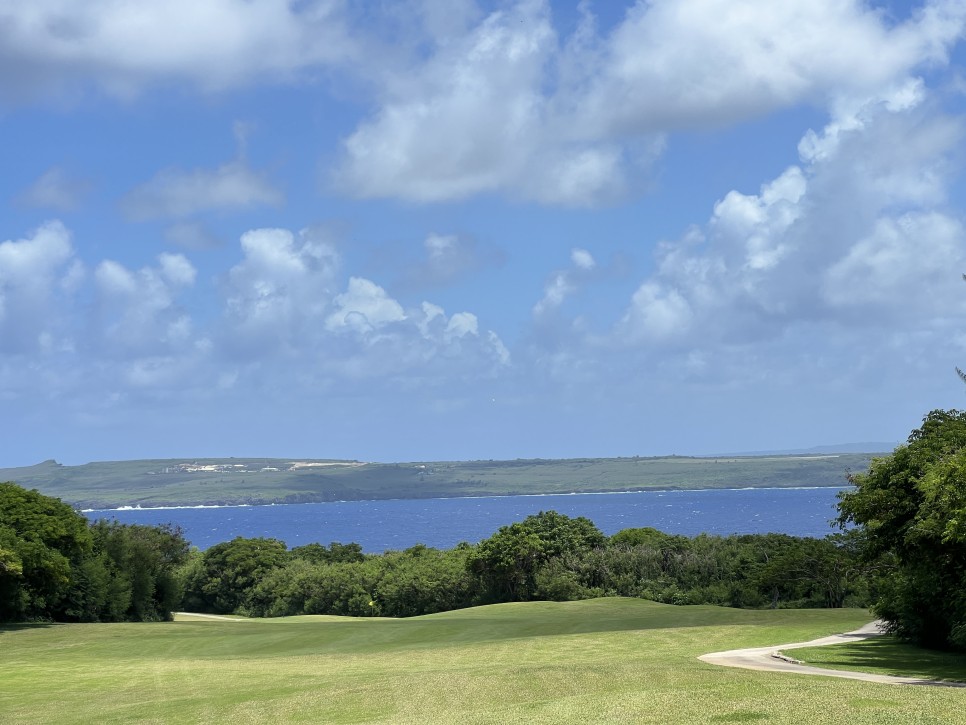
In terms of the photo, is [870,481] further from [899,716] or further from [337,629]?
[337,629]

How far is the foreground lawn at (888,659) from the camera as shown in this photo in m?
28.6

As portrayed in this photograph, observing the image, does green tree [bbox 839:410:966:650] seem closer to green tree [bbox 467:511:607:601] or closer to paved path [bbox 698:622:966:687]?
paved path [bbox 698:622:966:687]

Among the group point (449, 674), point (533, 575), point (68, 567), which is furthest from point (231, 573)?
point (449, 674)

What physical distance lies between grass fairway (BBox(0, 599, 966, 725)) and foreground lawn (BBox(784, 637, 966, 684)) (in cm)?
349

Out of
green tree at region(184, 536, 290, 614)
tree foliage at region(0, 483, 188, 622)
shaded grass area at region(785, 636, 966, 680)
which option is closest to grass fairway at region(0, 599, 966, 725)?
tree foliage at region(0, 483, 188, 622)

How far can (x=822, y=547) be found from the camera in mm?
58281

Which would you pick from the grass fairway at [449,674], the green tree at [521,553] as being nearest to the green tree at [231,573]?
the green tree at [521,553]

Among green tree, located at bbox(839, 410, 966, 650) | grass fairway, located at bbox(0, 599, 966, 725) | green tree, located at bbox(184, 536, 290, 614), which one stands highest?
green tree, located at bbox(839, 410, 966, 650)

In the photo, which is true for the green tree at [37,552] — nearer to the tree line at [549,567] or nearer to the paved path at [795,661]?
the tree line at [549,567]

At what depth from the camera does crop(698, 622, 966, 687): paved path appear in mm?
26766

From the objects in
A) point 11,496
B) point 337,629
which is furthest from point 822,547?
point 11,496

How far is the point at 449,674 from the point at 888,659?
13.0m

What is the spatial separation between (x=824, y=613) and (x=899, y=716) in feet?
107

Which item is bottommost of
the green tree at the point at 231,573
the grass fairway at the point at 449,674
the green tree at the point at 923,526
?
the green tree at the point at 231,573
